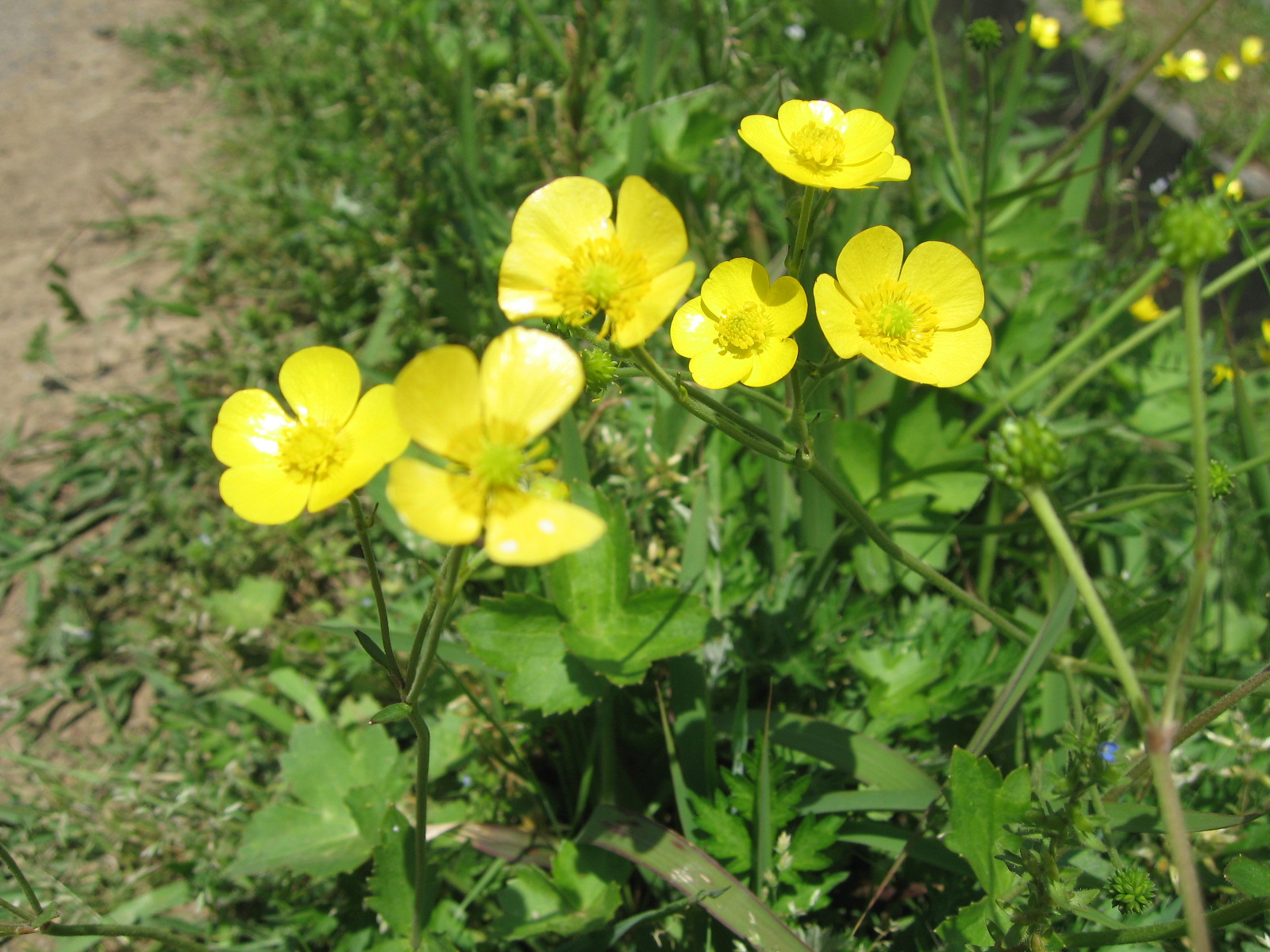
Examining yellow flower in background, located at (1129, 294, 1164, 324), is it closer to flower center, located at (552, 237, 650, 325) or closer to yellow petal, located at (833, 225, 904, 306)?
yellow petal, located at (833, 225, 904, 306)

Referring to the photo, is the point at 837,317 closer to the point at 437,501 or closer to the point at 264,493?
the point at 437,501

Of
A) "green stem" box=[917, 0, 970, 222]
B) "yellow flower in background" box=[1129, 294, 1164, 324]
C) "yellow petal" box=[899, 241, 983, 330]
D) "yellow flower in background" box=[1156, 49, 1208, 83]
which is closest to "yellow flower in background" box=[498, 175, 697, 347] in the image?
A: "yellow petal" box=[899, 241, 983, 330]

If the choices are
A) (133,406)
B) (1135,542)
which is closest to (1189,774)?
(1135,542)

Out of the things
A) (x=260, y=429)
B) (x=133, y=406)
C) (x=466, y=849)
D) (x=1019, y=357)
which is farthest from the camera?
(x=133, y=406)

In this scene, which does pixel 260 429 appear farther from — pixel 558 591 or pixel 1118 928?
pixel 1118 928

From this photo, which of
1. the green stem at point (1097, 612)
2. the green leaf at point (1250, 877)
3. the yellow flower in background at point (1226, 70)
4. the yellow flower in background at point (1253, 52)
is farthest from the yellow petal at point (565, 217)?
the yellow flower in background at point (1226, 70)

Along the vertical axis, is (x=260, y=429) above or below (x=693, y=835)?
above

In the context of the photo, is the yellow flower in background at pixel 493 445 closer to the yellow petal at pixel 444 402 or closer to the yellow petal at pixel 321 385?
the yellow petal at pixel 444 402
